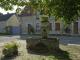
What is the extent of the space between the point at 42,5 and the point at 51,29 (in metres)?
39.0

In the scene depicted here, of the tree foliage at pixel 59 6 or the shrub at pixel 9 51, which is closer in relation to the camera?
the tree foliage at pixel 59 6

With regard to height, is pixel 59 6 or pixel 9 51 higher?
pixel 59 6

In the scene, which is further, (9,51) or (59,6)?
(9,51)

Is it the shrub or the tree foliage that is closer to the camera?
the tree foliage

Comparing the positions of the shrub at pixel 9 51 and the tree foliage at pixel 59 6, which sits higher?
the tree foliage at pixel 59 6

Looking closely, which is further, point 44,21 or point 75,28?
point 75,28

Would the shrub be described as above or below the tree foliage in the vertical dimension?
below

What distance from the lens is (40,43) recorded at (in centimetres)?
2027

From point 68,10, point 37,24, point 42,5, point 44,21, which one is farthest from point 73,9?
point 37,24

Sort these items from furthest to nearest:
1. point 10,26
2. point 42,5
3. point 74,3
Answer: point 10,26
point 42,5
point 74,3

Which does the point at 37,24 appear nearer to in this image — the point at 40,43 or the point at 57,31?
the point at 57,31

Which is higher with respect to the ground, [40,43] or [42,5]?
[42,5]

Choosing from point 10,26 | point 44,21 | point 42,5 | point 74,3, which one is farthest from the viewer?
point 10,26

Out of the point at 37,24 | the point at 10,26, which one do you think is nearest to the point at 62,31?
the point at 37,24
